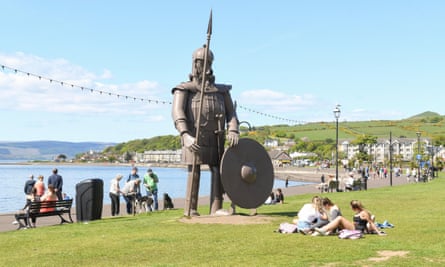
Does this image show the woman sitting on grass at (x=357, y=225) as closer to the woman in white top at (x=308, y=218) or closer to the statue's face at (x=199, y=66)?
the woman in white top at (x=308, y=218)

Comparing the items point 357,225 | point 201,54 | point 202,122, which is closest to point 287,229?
point 357,225

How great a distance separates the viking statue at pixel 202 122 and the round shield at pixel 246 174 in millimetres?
335

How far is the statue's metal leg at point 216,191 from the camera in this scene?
13.4m

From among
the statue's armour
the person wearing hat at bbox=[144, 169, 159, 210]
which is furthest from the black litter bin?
the person wearing hat at bbox=[144, 169, 159, 210]

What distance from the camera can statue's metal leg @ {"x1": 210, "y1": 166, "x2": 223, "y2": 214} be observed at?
13.4m

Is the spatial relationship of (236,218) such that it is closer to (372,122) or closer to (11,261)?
(11,261)

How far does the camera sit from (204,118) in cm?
1323

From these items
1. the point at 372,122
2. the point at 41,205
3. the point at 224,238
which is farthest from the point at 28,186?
the point at 372,122

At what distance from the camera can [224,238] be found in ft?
35.1

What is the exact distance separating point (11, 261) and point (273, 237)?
4641 millimetres

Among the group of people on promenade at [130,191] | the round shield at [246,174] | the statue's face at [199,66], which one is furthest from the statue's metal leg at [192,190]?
the group of people on promenade at [130,191]

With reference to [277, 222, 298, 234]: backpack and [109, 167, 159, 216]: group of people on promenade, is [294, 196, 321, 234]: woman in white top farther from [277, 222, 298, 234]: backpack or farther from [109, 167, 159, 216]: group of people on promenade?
[109, 167, 159, 216]: group of people on promenade

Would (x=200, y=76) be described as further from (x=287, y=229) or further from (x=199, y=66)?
(x=287, y=229)

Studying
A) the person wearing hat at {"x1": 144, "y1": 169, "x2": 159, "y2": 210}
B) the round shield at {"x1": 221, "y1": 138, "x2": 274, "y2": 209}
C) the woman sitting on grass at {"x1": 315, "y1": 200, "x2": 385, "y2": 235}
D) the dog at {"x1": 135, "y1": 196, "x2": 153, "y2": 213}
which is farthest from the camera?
the person wearing hat at {"x1": 144, "y1": 169, "x2": 159, "y2": 210}
